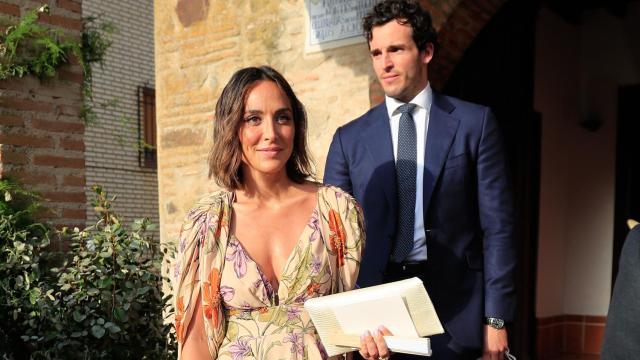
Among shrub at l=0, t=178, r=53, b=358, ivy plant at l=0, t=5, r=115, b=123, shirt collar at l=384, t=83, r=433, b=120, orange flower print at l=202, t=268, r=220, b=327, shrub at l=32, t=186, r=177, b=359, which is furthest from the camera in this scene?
ivy plant at l=0, t=5, r=115, b=123

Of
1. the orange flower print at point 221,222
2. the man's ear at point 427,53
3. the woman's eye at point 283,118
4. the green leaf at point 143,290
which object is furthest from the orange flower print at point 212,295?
the green leaf at point 143,290

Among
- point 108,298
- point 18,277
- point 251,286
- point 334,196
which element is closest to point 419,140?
point 334,196

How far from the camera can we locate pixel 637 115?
247 inches

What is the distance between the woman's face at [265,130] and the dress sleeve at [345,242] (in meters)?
0.23

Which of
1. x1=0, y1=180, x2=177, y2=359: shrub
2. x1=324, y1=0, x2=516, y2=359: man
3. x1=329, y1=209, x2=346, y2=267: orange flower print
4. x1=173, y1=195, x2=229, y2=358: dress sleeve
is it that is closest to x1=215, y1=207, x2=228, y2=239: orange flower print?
x1=173, y1=195, x2=229, y2=358: dress sleeve

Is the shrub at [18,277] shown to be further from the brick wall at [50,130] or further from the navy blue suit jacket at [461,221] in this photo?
the navy blue suit jacket at [461,221]

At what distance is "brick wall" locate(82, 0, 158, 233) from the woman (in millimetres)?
10295

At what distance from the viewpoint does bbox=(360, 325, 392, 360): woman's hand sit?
5.60 feet

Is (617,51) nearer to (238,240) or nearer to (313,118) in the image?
(313,118)

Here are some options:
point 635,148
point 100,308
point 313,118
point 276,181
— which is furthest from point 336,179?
point 635,148

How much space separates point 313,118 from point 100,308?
193 centimetres

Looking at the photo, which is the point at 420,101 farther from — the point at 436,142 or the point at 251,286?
the point at 251,286

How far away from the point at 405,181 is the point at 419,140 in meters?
0.17

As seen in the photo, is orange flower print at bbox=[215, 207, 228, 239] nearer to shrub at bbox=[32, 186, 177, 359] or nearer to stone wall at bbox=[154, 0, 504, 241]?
shrub at bbox=[32, 186, 177, 359]
